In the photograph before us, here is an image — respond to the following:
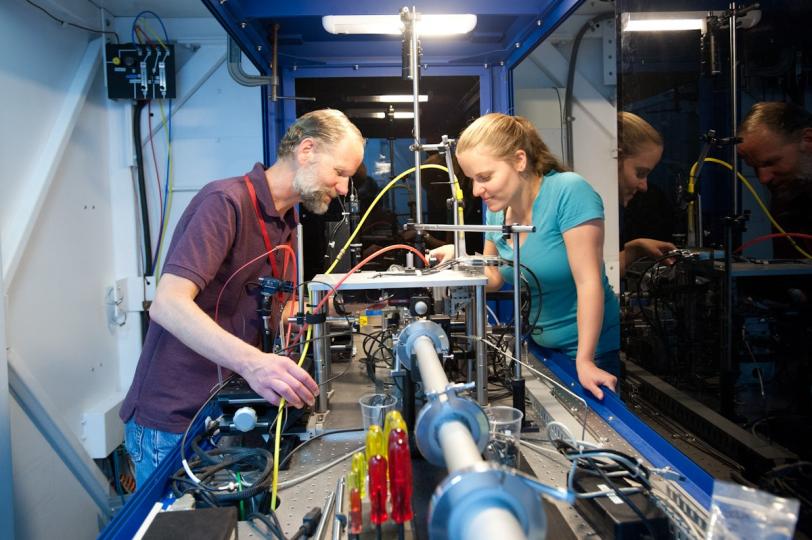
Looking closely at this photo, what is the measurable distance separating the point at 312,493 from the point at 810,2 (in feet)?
3.50

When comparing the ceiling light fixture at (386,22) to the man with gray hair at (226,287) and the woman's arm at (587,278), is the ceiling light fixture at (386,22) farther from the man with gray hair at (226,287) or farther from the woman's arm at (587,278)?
the woman's arm at (587,278)

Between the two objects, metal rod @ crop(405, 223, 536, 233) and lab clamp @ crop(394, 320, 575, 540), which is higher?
metal rod @ crop(405, 223, 536, 233)

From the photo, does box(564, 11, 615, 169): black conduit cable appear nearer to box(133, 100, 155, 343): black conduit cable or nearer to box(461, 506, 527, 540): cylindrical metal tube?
box(133, 100, 155, 343): black conduit cable

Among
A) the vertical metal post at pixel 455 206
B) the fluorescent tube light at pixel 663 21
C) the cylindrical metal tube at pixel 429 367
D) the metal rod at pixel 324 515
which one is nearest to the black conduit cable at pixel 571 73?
the fluorescent tube light at pixel 663 21

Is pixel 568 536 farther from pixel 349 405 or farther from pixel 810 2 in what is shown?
pixel 810 2

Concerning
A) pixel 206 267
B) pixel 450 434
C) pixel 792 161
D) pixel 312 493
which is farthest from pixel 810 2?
pixel 206 267

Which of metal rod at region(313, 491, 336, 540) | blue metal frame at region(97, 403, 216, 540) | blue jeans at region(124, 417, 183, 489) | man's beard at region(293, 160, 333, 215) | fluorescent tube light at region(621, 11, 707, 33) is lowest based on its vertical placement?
blue jeans at region(124, 417, 183, 489)

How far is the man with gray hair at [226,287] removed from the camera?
3.71 ft

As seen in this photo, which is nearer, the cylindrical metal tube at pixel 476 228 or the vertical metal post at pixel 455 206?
the cylindrical metal tube at pixel 476 228

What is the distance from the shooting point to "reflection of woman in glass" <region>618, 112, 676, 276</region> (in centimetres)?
139

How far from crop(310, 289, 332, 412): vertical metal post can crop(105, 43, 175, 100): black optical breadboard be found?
2.11 meters

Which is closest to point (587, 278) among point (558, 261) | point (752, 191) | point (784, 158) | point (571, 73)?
point (558, 261)

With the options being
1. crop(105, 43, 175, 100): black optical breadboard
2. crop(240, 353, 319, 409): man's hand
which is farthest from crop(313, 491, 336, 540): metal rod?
crop(105, 43, 175, 100): black optical breadboard

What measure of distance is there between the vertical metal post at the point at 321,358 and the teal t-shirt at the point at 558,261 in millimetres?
662
